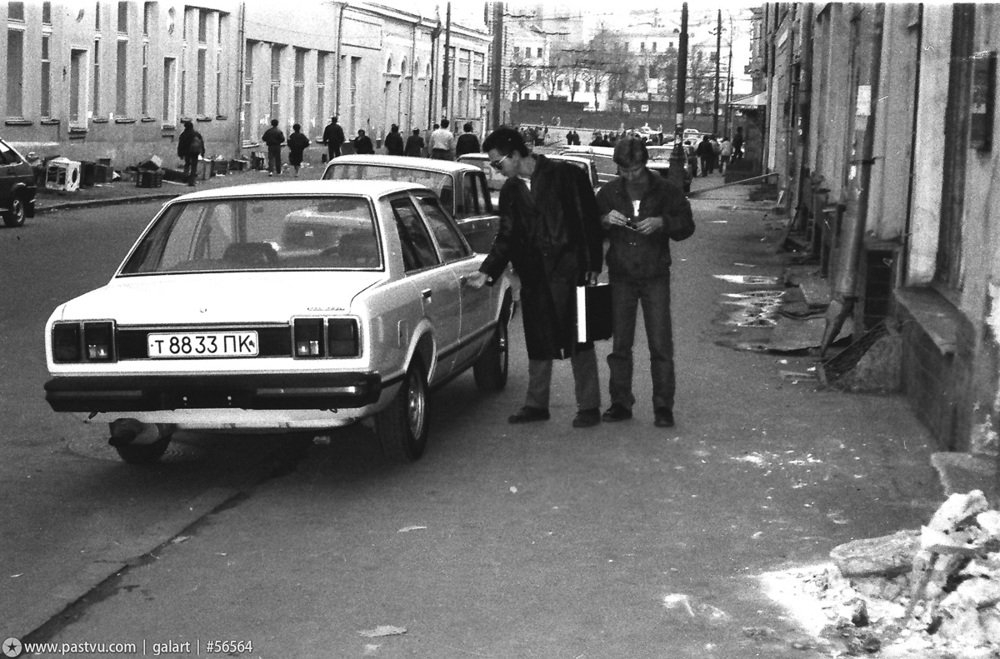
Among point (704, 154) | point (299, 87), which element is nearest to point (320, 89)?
point (299, 87)

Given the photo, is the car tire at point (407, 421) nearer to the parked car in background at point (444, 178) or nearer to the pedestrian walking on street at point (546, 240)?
the pedestrian walking on street at point (546, 240)

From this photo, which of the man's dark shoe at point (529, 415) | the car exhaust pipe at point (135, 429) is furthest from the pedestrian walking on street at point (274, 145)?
the car exhaust pipe at point (135, 429)

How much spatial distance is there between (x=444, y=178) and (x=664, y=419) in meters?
5.64

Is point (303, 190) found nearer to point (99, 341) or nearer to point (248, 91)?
point (99, 341)

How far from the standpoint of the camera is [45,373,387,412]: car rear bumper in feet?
22.4

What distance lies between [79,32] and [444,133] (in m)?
9.43

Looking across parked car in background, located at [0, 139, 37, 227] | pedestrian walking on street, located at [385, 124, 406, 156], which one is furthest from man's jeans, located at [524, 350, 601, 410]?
pedestrian walking on street, located at [385, 124, 406, 156]

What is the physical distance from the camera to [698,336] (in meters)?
13.5

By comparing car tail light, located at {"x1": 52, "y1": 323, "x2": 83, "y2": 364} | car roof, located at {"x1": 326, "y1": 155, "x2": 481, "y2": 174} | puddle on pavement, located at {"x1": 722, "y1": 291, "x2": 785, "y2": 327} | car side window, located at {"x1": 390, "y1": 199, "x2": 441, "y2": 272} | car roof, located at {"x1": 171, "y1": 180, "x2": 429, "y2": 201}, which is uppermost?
car roof, located at {"x1": 326, "y1": 155, "x2": 481, "y2": 174}

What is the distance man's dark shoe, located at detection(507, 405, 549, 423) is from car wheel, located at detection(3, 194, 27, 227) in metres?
17.0

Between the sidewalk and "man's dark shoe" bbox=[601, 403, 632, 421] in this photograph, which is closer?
"man's dark shoe" bbox=[601, 403, 632, 421]

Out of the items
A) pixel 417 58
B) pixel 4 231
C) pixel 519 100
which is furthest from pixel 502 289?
pixel 519 100

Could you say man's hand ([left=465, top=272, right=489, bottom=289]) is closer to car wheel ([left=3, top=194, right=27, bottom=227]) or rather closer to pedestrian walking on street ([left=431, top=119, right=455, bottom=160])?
car wheel ([left=3, top=194, right=27, bottom=227])

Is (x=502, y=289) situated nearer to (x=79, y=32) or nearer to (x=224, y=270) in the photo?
(x=224, y=270)
